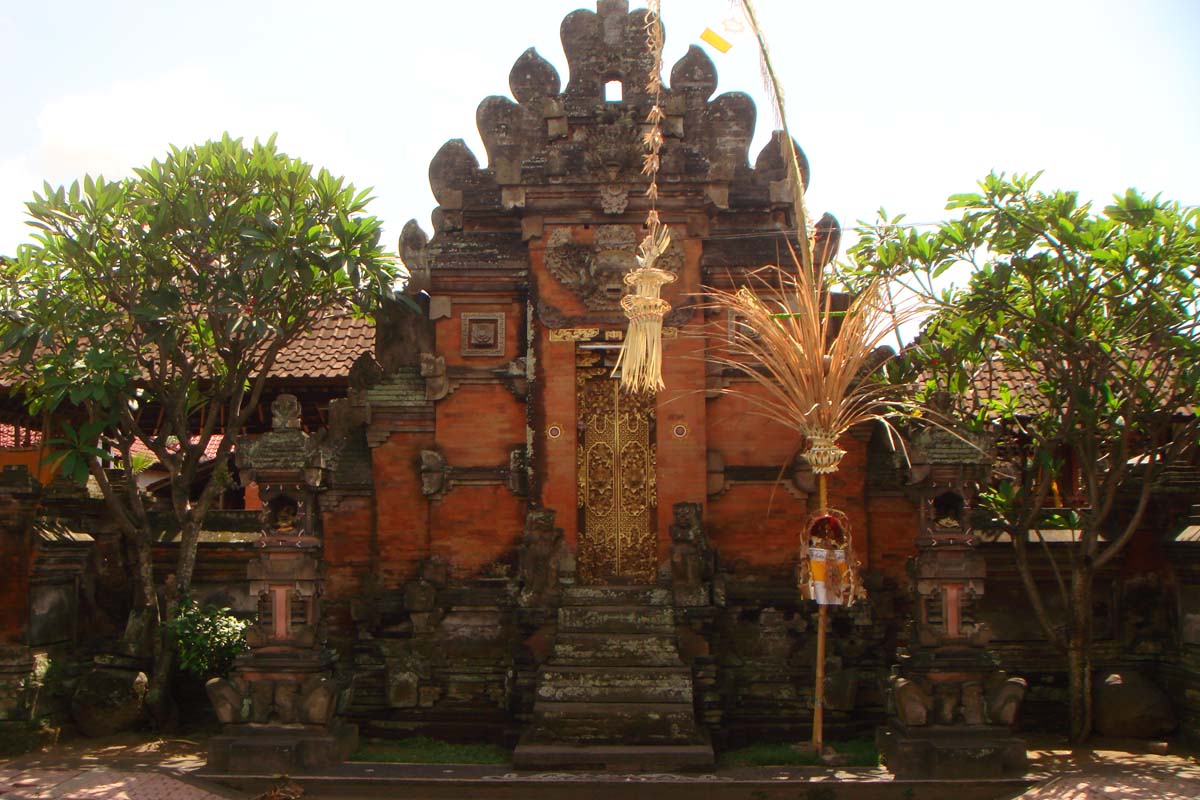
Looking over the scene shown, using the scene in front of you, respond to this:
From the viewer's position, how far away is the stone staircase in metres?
9.91

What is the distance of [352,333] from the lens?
17.4 metres

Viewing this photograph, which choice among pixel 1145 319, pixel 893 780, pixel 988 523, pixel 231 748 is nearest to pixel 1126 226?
pixel 1145 319

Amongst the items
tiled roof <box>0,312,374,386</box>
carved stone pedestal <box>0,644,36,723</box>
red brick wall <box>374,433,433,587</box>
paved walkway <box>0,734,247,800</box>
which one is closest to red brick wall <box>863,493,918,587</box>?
red brick wall <box>374,433,433,587</box>

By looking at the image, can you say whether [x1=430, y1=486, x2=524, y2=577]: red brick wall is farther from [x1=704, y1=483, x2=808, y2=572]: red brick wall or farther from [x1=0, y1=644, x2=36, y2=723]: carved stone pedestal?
[x1=0, y1=644, x2=36, y2=723]: carved stone pedestal

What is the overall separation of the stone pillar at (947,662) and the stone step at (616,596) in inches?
94.8

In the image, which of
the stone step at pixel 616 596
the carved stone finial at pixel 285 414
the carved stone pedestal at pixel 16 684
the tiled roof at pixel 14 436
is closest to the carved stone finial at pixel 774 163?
the stone step at pixel 616 596

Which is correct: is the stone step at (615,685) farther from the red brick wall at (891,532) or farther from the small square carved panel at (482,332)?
the small square carved panel at (482,332)

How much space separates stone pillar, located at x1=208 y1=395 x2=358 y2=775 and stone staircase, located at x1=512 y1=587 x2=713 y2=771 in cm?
191

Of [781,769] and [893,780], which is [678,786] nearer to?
[781,769]

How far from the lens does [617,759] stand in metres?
9.89

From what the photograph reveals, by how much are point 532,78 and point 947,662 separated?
24.8 ft

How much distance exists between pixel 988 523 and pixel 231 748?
26.0ft

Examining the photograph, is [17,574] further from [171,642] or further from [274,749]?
[274,749]

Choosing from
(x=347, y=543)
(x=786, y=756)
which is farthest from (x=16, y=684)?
(x=786, y=756)
